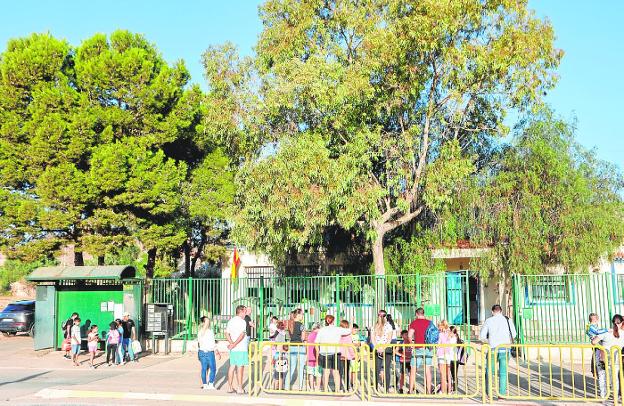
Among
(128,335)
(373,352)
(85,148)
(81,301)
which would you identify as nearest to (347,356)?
(373,352)

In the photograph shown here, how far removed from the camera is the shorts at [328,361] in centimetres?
1245

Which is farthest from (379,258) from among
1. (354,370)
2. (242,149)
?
(354,370)

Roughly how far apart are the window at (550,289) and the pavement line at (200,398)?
789 cm

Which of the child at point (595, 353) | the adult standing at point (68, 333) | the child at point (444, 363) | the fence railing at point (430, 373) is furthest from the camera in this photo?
the adult standing at point (68, 333)

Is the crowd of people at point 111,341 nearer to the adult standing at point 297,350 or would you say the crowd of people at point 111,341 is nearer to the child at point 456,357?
the adult standing at point 297,350

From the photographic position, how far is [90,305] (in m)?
20.5

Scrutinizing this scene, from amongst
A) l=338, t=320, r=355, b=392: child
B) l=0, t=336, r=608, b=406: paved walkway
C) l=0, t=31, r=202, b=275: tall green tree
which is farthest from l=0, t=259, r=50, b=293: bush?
l=338, t=320, r=355, b=392: child

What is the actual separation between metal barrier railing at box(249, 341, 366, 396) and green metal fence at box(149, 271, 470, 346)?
5657mm

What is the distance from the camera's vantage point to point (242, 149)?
2245 cm

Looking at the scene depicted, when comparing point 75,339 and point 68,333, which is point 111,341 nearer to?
point 75,339

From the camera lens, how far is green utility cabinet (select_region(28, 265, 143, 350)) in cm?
1994

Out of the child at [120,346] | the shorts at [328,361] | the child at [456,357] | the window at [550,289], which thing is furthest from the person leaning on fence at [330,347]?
the window at [550,289]

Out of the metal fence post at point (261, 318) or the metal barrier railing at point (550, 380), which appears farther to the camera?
the metal fence post at point (261, 318)

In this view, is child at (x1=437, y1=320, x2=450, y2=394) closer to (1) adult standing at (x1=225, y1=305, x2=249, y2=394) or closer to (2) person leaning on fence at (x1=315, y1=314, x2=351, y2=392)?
(2) person leaning on fence at (x1=315, y1=314, x2=351, y2=392)
